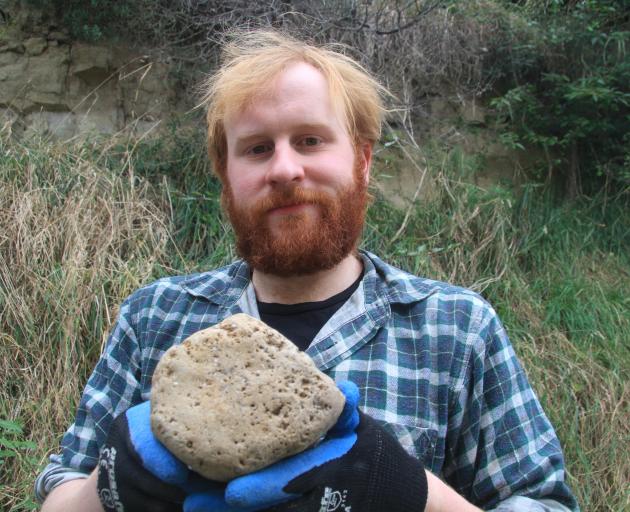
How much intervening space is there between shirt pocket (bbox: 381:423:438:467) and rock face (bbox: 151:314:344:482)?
0.36 m

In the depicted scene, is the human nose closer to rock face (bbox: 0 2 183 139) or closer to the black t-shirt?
the black t-shirt

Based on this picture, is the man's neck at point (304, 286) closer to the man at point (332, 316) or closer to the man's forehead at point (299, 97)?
the man at point (332, 316)

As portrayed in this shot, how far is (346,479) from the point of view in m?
1.04

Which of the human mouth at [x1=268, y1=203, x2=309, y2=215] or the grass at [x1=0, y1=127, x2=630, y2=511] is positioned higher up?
the human mouth at [x1=268, y1=203, x2=309, y2=215]

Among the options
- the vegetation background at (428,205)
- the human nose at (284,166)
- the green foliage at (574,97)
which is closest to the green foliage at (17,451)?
the vegetation background at (428,205)

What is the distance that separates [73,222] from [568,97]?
126 inches

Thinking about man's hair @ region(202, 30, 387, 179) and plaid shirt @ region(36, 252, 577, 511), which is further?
man's hair @ region(202, 30, 387, 179)

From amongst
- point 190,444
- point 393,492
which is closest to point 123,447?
point 190,444

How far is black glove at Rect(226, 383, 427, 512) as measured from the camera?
976 mm

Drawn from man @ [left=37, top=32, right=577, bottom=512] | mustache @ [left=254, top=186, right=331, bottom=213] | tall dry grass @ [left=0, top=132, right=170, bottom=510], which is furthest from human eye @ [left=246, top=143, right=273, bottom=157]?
tall dry grass @ [left=0, top=132, right=170, bottom=510]

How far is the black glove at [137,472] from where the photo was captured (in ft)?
3.28

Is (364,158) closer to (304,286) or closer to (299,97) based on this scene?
(299,97)

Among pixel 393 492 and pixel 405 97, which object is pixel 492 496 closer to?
pixel 393 492

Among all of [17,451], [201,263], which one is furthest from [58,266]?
Result: [17,451]
